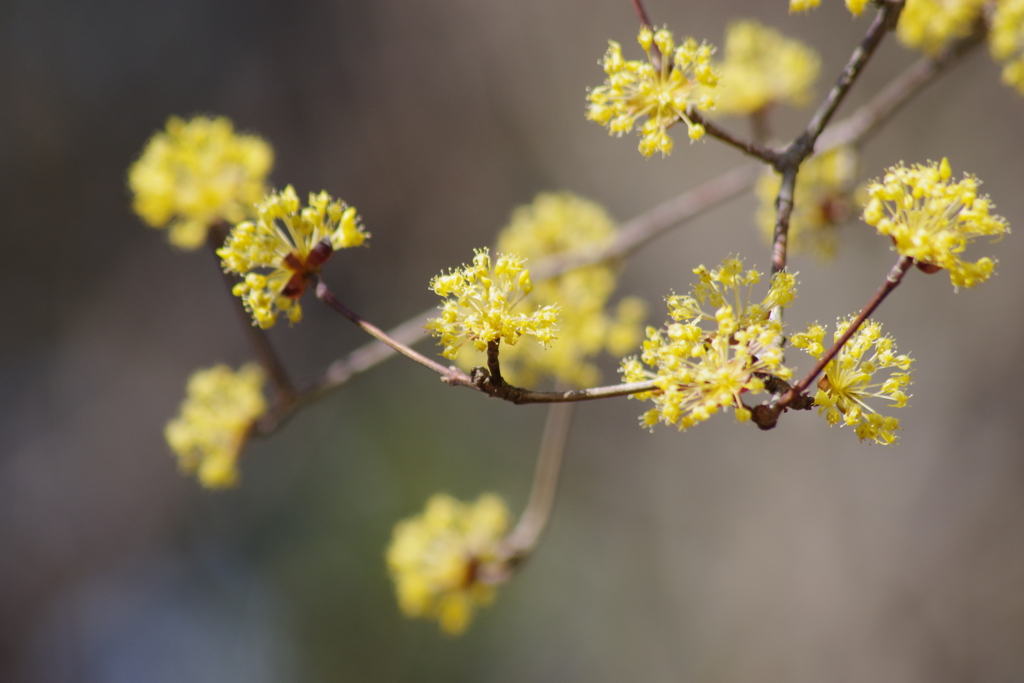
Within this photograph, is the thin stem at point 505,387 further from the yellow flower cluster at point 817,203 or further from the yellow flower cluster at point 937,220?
the yellow flower cluster at point 817,203

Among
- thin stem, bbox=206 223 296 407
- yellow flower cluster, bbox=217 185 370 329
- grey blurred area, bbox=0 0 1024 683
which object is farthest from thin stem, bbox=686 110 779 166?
grey blurred area, bbox=0 0 1024 683

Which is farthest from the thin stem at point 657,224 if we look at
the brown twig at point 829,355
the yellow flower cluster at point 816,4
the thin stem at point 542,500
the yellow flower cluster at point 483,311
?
the brown twig at point 829,355

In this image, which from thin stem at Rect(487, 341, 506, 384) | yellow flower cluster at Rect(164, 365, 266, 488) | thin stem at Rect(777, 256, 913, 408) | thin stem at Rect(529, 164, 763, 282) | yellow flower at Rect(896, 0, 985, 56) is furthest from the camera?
thin stem at Rect(529, 164, 763, 282)

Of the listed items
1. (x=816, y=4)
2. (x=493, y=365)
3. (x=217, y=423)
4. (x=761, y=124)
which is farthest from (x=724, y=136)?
(x=217, y=423)

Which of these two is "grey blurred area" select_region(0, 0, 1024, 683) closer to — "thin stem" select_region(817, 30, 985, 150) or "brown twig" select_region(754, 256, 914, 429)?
"thin stem" select_region(817, 30, 985, 150)

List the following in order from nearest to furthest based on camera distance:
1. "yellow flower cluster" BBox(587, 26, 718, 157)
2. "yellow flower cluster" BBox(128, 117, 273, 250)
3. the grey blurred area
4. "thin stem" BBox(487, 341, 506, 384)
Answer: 1. "thin stem" BBox(487, 341, 506, 384)
2. "yellow flower cluster" BBox(587, 26, 718, 157)
3. "yellow flower cluster" BBox(128, 117, 273, 250)
4. the grey blurred area

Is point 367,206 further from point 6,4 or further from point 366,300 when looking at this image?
point 6,4

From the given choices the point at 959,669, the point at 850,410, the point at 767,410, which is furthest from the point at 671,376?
the point at 959,669
